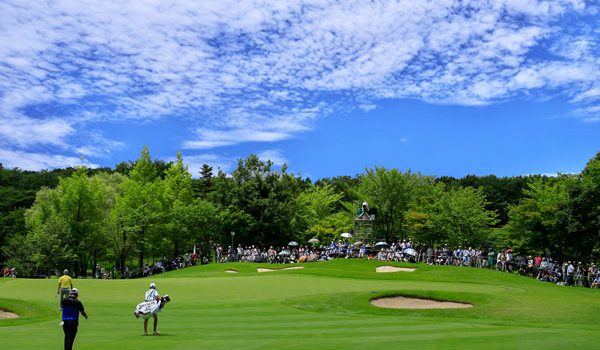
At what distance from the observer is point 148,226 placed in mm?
62312

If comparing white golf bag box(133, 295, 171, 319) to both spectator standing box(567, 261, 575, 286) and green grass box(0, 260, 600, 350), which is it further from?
spectator standing box(567, 261, 575, 286)

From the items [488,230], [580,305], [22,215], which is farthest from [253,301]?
[22,215]

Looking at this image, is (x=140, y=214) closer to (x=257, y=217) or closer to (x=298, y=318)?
(x=257, y=217)

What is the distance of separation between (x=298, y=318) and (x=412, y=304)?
7.90 metres

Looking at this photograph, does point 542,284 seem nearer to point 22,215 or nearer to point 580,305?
point 580,305

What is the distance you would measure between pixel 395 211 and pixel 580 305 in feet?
157

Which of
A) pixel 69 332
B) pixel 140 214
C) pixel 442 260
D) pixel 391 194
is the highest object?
pixel 391 194

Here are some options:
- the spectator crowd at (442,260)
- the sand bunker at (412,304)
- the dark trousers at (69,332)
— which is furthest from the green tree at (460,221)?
the dark trousers at (69,332)

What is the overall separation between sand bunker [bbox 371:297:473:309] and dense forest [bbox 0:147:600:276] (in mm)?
25836

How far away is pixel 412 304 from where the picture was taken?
1099 inches

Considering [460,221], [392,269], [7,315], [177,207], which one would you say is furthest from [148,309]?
[460,221]

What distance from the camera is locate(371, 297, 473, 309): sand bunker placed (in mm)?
27250

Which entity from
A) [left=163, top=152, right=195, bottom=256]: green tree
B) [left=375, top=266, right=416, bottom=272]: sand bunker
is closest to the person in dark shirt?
[left=375, top=266, right=416, bottom=272]: sand bunker

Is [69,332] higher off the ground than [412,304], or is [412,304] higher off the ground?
[69,332]
